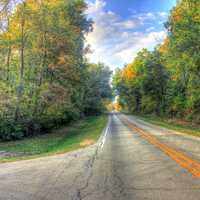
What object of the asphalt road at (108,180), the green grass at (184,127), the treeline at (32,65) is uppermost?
the treeline at (32,65)

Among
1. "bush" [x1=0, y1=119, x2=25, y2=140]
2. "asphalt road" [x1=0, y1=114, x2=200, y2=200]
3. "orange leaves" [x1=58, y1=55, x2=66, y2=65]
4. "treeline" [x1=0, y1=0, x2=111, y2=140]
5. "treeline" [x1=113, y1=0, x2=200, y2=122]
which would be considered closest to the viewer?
"asphalt road" [x1=0, y1=114, x2=200, y2=200]

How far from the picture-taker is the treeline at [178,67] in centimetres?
2184

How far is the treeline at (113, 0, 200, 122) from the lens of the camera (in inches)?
860

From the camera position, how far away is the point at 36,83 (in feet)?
67.1

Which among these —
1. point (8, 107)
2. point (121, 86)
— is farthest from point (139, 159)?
point (121, 86)

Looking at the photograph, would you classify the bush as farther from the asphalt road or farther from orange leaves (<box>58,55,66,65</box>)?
the asphalt road

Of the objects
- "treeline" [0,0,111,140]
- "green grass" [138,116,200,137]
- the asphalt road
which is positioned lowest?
"green grass" [138,116,200,137]

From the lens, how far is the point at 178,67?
83.8ft

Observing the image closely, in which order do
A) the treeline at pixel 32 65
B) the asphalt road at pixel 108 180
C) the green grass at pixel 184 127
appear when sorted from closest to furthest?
the asphalt road at pixel 108 180
the green grass at pixel 184 127
the treeline at pixel 32 65

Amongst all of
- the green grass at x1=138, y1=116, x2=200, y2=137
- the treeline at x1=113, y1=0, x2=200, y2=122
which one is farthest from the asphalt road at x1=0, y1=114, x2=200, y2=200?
the treeline at x1=113, y1=0, x2=200, y2=122

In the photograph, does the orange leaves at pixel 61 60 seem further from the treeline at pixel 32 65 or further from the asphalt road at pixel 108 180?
the asphalt road at pixel 108 180

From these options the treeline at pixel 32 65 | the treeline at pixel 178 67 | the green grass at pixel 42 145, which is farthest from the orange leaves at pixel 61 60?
the treeline at pixel 178 67

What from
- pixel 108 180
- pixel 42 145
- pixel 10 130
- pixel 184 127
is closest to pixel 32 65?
pixel 10 130

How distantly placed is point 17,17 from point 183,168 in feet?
54.8
